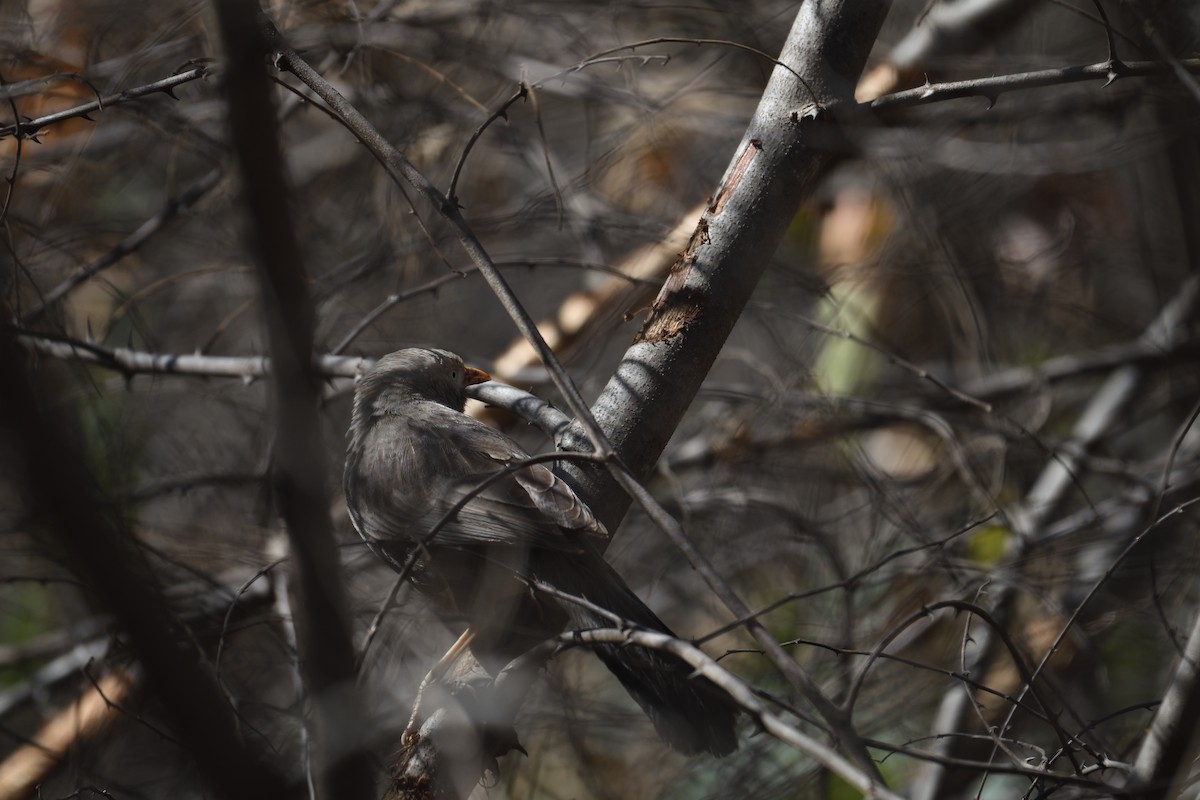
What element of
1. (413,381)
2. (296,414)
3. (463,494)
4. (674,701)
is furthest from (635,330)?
(296,414)

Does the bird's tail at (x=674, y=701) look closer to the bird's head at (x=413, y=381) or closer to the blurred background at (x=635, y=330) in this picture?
the blurred background at (x=635, y=330)

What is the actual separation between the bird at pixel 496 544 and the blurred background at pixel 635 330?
0.34 m

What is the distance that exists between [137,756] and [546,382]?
2638 millimetres

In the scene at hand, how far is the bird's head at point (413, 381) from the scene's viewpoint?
4039 mm

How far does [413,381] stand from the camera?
4152 millimetres

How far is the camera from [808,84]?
2811mm

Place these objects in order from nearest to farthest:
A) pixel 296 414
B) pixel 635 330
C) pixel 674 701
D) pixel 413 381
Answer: pixel 296 414, pixel 674 701, pixel 413 381, pixel 635 330

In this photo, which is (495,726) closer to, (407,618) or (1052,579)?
(407,618)

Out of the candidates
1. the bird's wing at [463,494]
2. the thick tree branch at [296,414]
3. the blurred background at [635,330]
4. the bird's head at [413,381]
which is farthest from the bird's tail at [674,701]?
the bird's head at [413,381]

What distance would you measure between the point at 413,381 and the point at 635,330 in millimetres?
2280

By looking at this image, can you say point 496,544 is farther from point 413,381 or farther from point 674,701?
point 413,381

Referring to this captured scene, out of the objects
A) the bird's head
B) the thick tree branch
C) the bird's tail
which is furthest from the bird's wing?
the thick tree branch

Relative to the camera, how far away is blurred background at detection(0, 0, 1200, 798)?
13.8 feet

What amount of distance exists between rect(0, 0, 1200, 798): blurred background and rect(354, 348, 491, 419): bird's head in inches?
9.0
